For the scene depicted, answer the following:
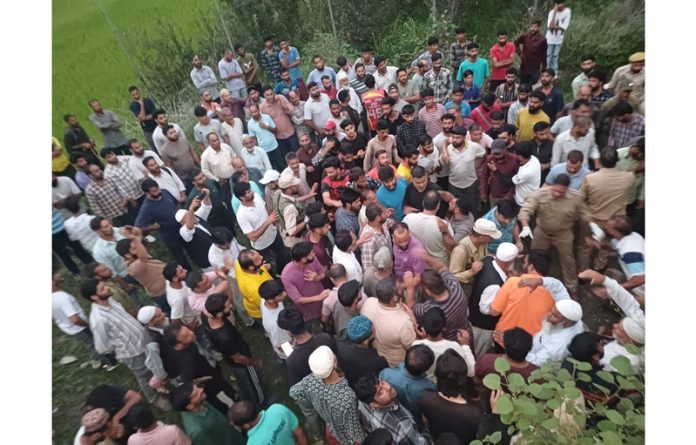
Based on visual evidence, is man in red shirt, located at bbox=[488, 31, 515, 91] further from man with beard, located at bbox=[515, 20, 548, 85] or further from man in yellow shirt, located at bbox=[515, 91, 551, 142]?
man in yellow shirt, located at bbox=[515, 91, 551, 142]

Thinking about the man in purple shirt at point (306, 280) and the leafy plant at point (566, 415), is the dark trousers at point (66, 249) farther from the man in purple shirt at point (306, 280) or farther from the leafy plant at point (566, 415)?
the leafy plant at point (566, 415)

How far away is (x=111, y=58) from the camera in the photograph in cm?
1459

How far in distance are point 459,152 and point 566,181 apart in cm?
140

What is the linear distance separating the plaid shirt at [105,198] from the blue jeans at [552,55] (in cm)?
778

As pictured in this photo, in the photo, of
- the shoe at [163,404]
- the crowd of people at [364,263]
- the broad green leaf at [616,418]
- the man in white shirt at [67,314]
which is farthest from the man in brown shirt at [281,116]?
the broad green leaf at [616,418]

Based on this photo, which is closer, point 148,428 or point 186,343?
point 148,428

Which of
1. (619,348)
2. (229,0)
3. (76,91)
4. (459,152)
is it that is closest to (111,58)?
(76,91)

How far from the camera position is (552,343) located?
3127 millimetres

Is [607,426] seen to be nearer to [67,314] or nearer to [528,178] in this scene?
[528,178]

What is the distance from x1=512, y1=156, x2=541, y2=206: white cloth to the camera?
475 cm

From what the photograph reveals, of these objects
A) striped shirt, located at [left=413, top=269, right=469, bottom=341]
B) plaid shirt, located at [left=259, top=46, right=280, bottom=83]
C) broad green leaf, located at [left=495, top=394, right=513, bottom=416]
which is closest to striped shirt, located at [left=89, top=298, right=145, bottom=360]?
striped shirt, located at [left=413, top=269, right=469, bottom=341]

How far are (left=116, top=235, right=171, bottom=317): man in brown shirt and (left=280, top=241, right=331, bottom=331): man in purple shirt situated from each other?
1.52 m

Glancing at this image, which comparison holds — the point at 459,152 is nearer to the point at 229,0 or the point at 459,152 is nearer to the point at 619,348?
the point at 619,348

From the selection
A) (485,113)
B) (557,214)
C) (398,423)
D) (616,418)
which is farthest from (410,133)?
(616,418)
